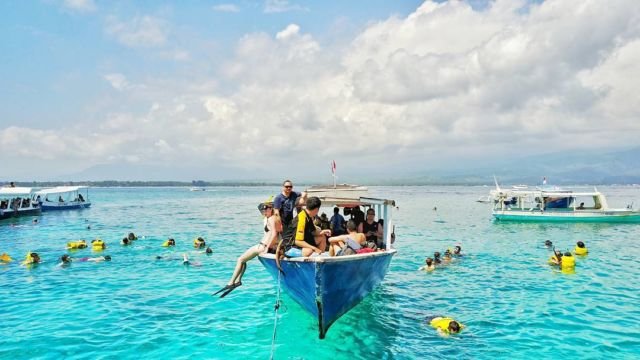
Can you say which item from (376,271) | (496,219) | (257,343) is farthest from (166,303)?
(496,219)

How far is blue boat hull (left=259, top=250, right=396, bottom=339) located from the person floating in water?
8.80 ft

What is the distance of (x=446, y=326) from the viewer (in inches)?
520

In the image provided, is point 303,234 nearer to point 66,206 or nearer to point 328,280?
point 328,280

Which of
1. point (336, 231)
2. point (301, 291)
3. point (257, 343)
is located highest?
point (336, 231)

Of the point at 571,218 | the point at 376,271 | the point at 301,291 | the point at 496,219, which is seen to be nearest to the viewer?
the point at 301,291

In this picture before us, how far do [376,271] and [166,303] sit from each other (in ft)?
27.5

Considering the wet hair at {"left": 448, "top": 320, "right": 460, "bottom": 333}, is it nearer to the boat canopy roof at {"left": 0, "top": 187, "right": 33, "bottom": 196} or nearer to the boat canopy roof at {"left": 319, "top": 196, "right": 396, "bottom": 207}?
the boat canopy roof at {"left": 319, "top": 196, "right": 396, "bottom": 207}

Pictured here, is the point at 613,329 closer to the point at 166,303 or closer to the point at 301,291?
the point at 301,291

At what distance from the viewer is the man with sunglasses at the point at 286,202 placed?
12.5 m

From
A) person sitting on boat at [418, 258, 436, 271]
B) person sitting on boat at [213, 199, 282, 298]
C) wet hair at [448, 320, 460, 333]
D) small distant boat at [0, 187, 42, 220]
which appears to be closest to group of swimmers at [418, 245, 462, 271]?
person sitting on boat at [418, 258, 436, 271]

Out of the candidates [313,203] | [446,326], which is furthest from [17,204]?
[446,326]

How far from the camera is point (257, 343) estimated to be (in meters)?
12.5

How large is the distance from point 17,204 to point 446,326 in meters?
60.3

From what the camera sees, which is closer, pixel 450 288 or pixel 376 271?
pixel 376 271
